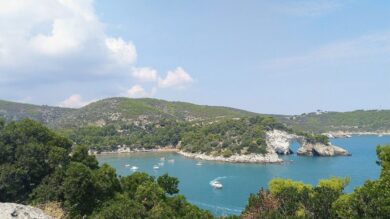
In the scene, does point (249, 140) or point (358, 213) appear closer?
point (358, 213)

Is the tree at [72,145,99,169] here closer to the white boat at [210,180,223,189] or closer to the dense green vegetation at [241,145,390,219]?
the dense green vegetation at [241,145,390,219]

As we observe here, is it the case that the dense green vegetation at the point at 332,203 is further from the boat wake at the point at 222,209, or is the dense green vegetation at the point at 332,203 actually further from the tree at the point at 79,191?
the boat wake at the point at 222,209

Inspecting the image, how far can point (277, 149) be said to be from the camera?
500ft

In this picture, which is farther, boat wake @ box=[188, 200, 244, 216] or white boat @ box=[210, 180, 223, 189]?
white boat @ box=[210, 180, 223, 189]

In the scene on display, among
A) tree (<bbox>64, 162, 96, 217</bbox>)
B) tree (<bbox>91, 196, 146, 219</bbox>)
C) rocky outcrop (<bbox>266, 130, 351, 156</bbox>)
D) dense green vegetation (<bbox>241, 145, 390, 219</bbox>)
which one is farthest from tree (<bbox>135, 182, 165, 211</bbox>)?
rocky outcrop (<bbox>266, 130, 351, 156</bbox>)

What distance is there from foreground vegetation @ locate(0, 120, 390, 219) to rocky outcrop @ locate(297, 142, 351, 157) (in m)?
100

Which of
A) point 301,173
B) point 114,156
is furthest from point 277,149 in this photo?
point 114,156

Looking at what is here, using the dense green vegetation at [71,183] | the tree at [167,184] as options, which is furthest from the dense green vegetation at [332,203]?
the tree at [167,184]

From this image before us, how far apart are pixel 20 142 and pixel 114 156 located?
10993cm

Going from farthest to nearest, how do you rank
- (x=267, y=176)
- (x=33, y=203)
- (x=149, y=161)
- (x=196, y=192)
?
1. (x=149, y=161)
2. (x=267, y=176)
3. (x=196, y=192)
4. (x=33, y=203)

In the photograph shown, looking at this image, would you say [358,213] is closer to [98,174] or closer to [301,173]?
[98,174]

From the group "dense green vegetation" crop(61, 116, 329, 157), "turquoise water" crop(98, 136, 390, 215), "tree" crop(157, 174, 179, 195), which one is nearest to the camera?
"tree" crop(157, 174, 179, 195)

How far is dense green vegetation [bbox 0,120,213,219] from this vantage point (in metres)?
35.0

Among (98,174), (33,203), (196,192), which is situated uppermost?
(98,174)
